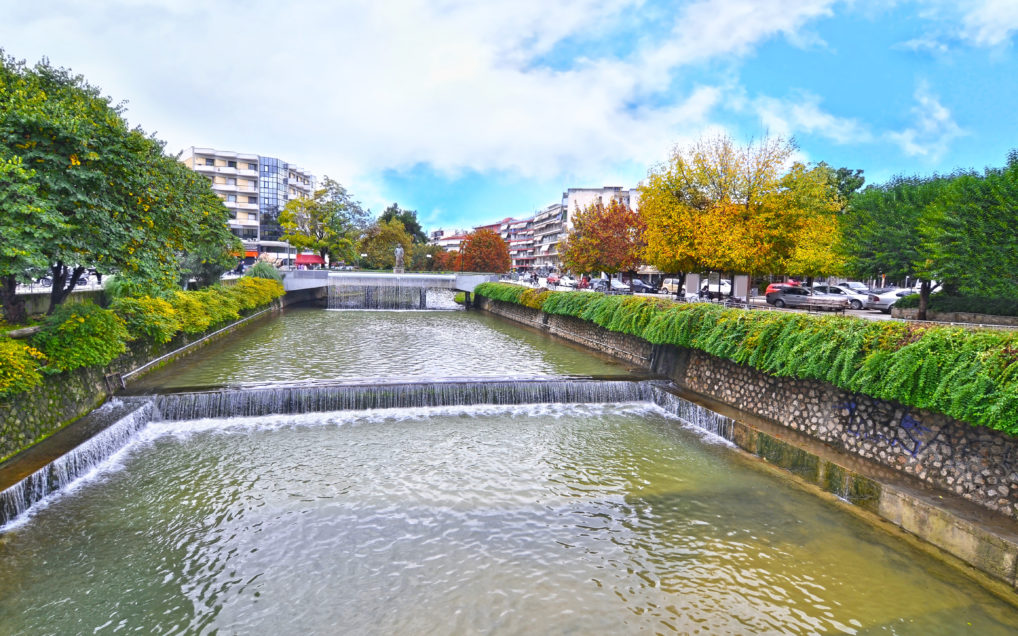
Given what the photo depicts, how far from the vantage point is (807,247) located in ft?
99.1

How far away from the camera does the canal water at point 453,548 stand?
696 cm

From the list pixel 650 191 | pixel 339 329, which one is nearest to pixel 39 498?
pixel 339 329

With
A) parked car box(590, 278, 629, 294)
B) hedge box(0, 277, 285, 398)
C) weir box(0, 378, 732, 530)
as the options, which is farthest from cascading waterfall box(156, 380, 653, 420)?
parked car box(590, 278, 629, 294)

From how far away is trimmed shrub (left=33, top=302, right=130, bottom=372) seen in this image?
12.4m

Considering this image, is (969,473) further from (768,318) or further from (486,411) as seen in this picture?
(486,411)

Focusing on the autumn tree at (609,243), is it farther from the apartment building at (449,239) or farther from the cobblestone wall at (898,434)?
the apartment building at (449,239)

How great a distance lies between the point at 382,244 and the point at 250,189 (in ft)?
76.5

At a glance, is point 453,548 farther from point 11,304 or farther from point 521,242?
point 521,242

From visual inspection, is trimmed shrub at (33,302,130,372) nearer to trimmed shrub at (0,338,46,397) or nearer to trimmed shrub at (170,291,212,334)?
trimmed shrub at (0,338,46,397)

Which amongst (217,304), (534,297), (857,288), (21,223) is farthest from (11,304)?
(857,288)

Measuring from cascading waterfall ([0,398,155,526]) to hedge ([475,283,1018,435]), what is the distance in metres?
15.8

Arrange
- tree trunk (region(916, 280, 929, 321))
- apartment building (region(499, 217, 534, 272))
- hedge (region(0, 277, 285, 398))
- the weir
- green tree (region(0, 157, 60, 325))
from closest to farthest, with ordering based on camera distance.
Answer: green tree (region(0, 157, 60, 325))
hedge (region(0, 277, 285, 398))
the weir
tree trunk (region(916, 280, 929, 321))
apartment building (region(499, 217, 534, 272))

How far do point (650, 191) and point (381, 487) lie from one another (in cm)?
2383

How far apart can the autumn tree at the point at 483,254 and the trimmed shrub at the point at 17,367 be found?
66.7 meters
